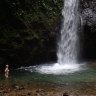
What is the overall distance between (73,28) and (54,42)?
261 centimetres

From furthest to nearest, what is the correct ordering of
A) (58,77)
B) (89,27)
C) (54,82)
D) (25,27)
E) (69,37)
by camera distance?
(69,37) → (89,27) → (25,27) → (58,77) → (54,82)

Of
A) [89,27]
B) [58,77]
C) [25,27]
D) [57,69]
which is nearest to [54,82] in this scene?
[58,77]

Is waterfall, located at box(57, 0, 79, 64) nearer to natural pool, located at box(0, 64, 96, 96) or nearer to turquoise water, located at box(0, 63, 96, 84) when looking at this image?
natural pool, located at box(0, 64, 96, 96)

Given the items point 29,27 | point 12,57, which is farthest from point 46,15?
point 12,57

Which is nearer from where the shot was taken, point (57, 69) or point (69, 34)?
point (57, 69)

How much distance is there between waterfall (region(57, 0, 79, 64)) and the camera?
1161 inches

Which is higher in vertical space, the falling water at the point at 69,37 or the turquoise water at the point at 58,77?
the falling water at the point at 69,37

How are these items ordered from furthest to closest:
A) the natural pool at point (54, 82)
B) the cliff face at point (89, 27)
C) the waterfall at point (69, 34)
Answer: the cliff face at point (89, 27) < the waterfall at point (69, 34) < the natural pool at point (54, 82)

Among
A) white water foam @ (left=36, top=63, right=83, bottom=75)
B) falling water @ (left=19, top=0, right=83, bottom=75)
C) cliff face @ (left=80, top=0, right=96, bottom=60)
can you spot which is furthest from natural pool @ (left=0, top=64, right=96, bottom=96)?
cliff face @ (left=80, top=0, right=96, bottom=60)

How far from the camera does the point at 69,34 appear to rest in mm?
29969

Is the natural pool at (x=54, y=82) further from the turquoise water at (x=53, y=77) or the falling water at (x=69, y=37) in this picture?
the falling water at (x=69, y=37)

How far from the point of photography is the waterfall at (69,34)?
29500 mm

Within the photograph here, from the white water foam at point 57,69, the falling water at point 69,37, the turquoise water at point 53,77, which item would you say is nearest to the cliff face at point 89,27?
the falling water at point 69,37

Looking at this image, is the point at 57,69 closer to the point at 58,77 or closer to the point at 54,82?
the point at 58,77
